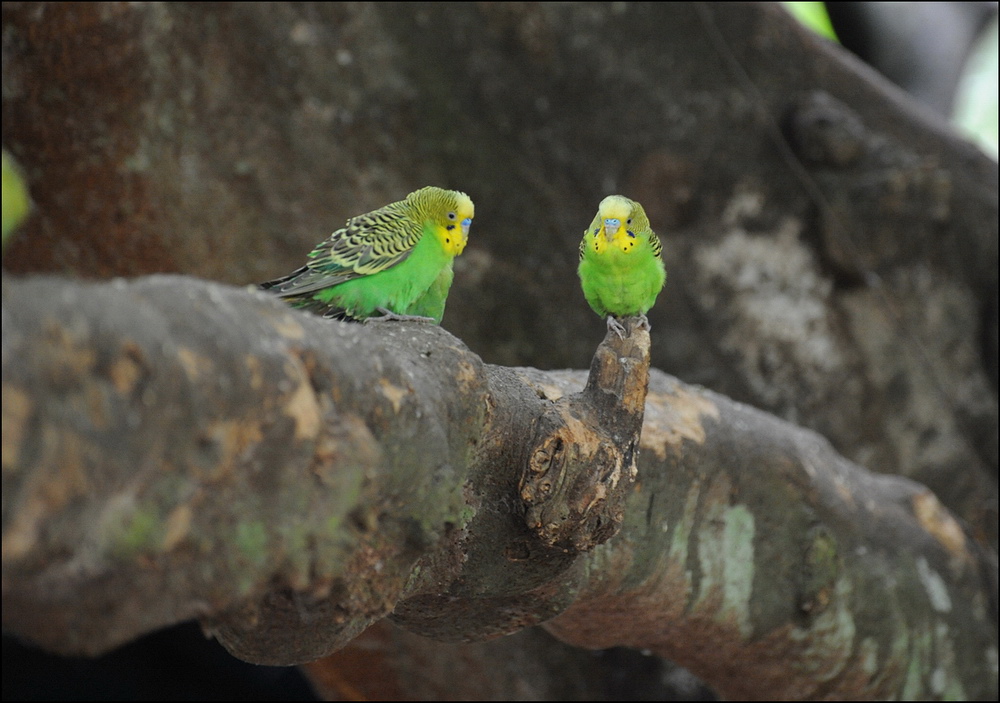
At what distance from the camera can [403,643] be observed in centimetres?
513

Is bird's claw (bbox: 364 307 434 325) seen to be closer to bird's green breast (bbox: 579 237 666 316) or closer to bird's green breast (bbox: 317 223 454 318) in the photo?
bird's green breast (bbox: 317 223 454 318)

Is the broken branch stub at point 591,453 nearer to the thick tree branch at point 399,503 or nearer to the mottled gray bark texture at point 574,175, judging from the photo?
the thick tree branch at point 399,503

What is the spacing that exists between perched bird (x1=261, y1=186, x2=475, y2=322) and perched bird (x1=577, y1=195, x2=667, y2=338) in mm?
367

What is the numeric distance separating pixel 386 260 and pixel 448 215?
207mm

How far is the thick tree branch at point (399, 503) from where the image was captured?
4.65 ft

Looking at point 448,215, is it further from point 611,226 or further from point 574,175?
point 574,175

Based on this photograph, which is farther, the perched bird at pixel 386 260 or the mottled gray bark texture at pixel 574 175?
the mottled gray bark texture at pixel 574 175

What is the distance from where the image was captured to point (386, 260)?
2674mm

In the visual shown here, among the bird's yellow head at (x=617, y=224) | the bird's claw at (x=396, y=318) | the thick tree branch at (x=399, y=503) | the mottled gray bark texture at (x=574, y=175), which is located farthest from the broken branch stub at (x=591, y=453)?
the mottled gray bark texture at (x=574, y=175)

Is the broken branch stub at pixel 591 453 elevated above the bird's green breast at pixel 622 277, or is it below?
below

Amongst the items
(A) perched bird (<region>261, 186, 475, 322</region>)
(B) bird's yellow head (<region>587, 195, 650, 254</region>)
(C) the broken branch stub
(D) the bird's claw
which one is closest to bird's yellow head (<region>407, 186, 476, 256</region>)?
(A) perched bird (<region>261, 186, 475, 322</region>)

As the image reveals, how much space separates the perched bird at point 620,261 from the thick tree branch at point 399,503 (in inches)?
6.6

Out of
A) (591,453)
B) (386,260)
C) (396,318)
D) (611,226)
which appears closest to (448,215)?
(386,260)

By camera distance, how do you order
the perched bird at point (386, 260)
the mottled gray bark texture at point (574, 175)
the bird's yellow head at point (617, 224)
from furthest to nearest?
the mottled gray bark texture at point (574, 175) → the perched bird at point (386, 260) → the bird's yellow head at point (617, 224)
